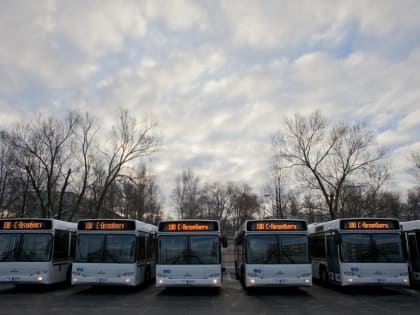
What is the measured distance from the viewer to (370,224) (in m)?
16.8

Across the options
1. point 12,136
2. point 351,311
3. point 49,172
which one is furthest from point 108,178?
point 351,311

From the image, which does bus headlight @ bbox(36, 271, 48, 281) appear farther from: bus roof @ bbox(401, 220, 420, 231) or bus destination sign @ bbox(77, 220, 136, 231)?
bus roof @ bbox(401, 220, 420, 231)

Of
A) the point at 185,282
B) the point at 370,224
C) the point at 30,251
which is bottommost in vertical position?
the point at 185,282

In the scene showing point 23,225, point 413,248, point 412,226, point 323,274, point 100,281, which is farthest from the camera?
point 323,274

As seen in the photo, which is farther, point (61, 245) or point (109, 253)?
point (61, 245)

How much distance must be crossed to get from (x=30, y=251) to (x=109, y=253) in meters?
3.57

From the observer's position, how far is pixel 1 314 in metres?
11.8

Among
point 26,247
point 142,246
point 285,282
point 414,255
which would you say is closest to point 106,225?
point 142,246

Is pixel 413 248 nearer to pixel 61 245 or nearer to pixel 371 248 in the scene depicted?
pixel 371 248

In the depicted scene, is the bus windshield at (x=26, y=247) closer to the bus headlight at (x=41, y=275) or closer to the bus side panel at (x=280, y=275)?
the bus headlight at (x=41, y=275)

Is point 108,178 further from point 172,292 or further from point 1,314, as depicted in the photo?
point 1,314

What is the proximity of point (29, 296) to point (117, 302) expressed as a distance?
4.47 metres

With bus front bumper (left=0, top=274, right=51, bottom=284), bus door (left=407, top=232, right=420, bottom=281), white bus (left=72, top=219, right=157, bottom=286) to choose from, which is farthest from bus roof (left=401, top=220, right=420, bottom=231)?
bus front bumper (left=0, top=274, right=51, bottom=284)

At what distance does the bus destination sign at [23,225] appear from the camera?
17672 mm
